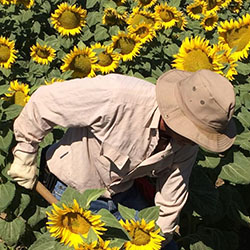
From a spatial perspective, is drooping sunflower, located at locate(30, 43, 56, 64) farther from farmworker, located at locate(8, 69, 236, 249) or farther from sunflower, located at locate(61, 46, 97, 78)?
farmworker, located at locate(8, 69, 236, 249)

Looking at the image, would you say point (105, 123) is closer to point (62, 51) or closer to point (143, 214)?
point (143, 214)

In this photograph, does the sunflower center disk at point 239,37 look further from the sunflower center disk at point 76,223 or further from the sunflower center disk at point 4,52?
the sunflower center disk at point 76,223

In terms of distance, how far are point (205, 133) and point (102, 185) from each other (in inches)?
22.5

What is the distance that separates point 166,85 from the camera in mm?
1830

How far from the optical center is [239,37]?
3.17 m

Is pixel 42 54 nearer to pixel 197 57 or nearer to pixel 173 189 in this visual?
pixel 197 57

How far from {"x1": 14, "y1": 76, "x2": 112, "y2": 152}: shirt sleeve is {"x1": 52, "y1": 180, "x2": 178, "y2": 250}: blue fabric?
346mm

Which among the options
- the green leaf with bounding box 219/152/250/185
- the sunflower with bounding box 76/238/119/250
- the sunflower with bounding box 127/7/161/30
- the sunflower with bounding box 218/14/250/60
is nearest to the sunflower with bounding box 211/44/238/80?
the sunflower with bounding box 218/14/250/60

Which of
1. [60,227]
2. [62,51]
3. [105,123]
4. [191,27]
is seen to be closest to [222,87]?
[105,123]

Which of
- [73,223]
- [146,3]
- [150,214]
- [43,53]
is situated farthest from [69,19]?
[73,223]

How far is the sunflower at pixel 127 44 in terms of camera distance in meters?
3.23

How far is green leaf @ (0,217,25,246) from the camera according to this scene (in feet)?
8.39

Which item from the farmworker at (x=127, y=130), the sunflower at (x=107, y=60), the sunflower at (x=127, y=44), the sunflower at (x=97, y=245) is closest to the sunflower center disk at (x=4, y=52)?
the sunflower at (x=107, y=60)

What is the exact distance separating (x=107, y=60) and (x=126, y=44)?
176mm
